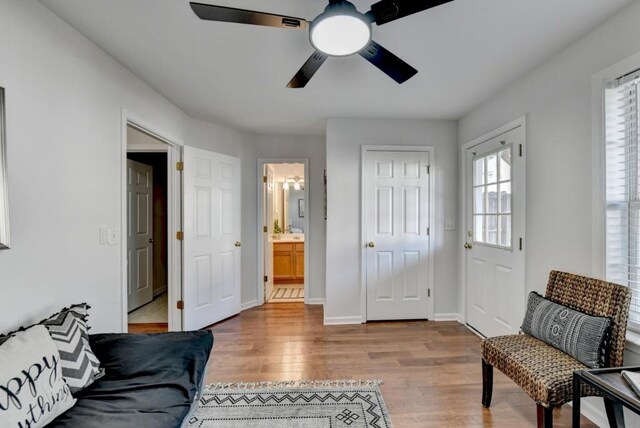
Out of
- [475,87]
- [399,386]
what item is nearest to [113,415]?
[399,386]

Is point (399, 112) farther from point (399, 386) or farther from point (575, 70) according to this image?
point (399, 386)

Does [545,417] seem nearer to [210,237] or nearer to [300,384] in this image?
[300,384]

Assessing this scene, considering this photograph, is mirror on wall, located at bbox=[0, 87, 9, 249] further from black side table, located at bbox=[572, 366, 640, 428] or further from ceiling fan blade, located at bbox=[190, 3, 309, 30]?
black side table, located at bbox=[572, 366, 640, 428]

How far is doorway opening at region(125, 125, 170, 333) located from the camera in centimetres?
358

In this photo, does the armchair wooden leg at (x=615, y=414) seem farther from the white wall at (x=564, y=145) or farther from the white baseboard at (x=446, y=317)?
the white baseboard at (x=446, y=317)

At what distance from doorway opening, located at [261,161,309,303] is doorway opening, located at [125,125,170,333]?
132cm

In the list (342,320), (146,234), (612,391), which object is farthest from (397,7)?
(146,234)

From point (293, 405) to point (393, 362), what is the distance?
38.3 inches

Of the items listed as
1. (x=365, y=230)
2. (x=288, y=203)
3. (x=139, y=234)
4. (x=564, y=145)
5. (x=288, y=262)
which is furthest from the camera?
(x=288, y=203)

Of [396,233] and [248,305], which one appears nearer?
[396,233]

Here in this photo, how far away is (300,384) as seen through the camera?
2.24 meters

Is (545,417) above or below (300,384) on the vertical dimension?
above

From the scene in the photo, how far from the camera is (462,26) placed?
183 centimetres

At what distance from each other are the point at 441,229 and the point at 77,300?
3361 millimetres
